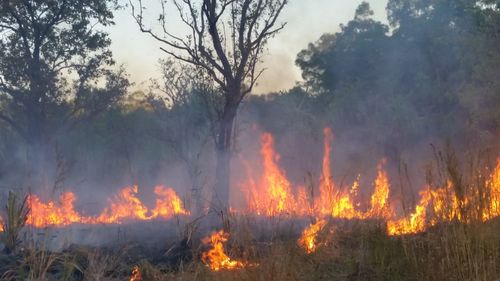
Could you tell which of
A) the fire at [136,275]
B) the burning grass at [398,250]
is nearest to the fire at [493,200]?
the burning grass at [398,250]

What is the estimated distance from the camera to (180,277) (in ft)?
16.3

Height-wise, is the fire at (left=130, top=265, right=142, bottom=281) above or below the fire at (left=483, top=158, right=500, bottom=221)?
below

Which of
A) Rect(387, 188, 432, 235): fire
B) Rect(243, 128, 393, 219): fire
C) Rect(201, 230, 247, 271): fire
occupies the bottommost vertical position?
Rect(201, 230, 247, 271): fire

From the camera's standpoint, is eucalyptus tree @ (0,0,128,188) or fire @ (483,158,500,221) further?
eucalyptus tree @ (0,0,128,188)

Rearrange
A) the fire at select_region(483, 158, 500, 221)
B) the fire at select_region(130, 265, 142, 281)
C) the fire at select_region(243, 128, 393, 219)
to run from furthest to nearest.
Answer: the fire at select_region(243, 128, 393, 219) < the fire at select_region(130, 265, 142, 281) < the fire at select_region(483, 158, 500, 221)

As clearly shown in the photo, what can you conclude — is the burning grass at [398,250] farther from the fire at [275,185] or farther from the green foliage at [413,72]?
the green foliage at [413,72]

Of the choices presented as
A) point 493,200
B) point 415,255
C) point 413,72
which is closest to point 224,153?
point 493,200

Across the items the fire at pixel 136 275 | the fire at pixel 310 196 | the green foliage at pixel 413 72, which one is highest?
the green foliage at pixel 413 72

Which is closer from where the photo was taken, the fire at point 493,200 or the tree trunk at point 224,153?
the fire at point 493,200

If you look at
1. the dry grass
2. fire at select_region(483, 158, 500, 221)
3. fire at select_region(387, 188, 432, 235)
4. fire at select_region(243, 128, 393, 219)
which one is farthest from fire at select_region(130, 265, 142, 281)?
fire at select_region(483, 158, 500, 221)

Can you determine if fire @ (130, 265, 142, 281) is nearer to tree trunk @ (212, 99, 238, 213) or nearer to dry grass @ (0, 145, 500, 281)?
dry grass @ (0, 145, 500, 281)

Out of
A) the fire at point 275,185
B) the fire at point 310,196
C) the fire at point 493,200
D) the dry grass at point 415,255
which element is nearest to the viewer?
the dry grass at point 415,255

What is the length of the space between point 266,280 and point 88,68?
2004 cm

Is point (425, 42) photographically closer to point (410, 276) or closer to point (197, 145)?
point (197, 145)
